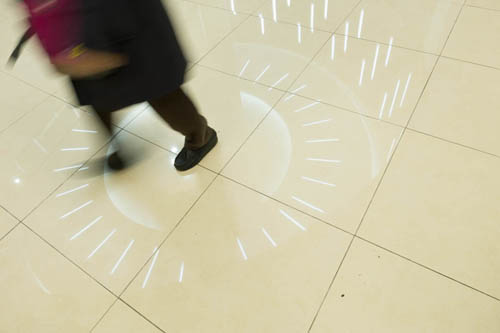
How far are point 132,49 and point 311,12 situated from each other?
5.01 ft

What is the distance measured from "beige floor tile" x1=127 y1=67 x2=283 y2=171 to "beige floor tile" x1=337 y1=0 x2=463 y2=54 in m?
0.73

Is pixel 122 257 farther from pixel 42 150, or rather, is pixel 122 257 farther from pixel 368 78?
pixel 368 78

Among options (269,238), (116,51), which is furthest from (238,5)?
(269,238)

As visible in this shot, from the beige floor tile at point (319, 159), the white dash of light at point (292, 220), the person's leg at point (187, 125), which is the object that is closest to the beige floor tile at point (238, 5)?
the beige floor tile at point (319, 159)

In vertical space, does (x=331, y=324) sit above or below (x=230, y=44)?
below

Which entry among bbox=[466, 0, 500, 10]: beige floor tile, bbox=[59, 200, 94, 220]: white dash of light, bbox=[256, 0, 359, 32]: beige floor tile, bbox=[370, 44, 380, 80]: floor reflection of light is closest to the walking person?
bbox=[59, 200, 94, 220]: white dash of light

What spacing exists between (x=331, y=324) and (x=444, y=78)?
4.30 ft

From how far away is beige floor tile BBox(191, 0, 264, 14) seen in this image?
7.47ft

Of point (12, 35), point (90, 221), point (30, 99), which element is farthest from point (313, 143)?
point (12, 35)

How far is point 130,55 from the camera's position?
39.4 inches

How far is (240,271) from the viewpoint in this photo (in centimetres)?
121

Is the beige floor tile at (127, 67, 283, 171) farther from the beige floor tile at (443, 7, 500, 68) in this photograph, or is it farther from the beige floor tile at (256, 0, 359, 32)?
the beige floor tile at (443, 7, 500, 68)

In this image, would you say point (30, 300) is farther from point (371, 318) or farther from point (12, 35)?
point (12, 35)

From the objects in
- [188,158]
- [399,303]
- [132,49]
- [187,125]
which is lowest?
[399,303]
